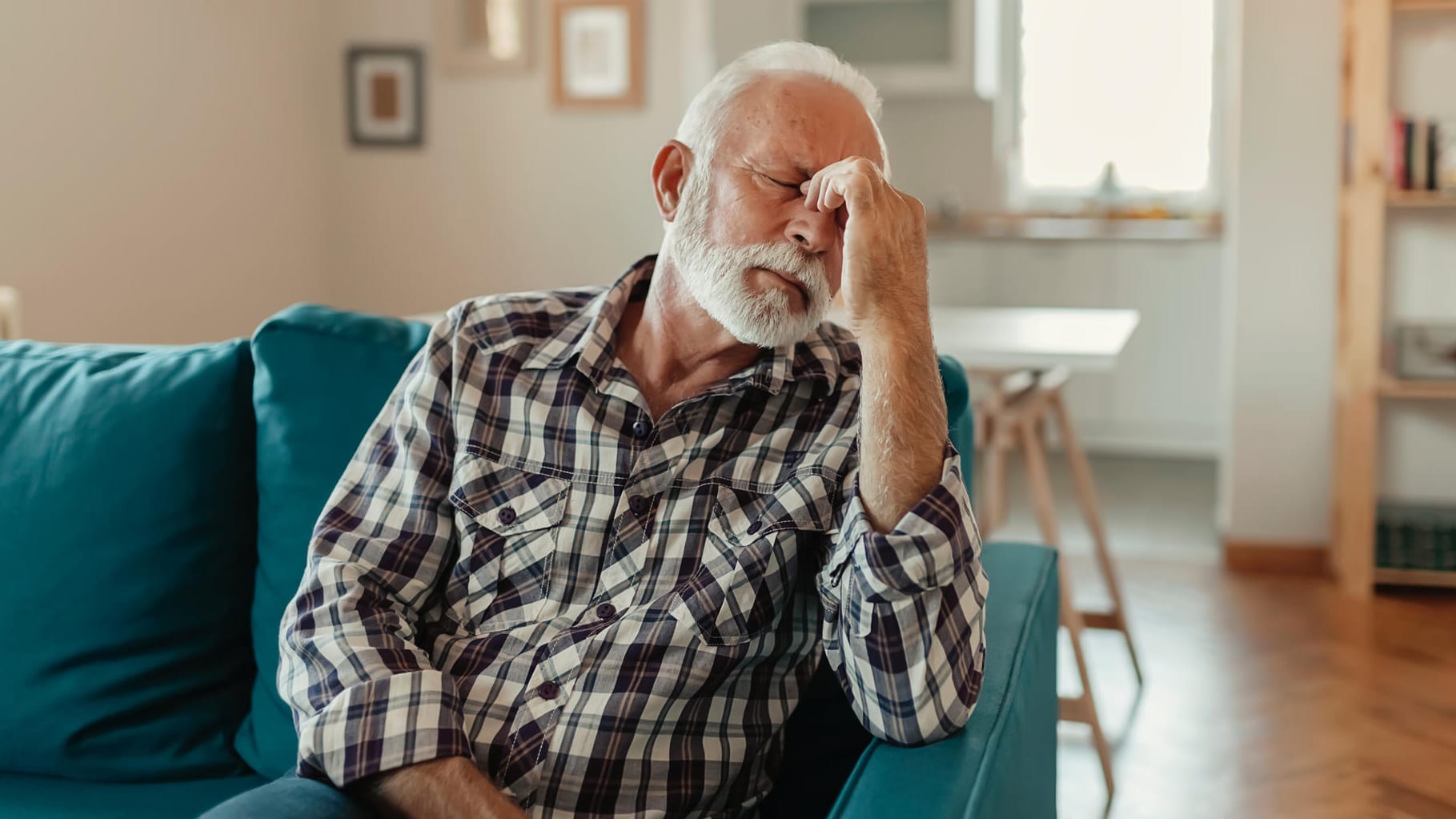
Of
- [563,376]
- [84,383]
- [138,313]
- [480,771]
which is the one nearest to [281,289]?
[138,313]

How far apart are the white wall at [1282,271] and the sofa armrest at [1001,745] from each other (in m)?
2.54

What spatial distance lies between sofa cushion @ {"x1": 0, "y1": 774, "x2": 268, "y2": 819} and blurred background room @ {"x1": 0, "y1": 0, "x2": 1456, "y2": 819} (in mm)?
975

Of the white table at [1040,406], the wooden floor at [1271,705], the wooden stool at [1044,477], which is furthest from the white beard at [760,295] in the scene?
the wooden floor at [1271,705]

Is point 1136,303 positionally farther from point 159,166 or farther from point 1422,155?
point 159,166

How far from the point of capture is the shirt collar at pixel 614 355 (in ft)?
4.62

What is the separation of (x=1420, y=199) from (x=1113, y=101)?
2.88 meters

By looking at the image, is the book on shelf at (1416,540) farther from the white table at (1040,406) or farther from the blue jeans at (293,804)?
the blue jeans at (293,804)

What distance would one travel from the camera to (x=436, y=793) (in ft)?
3.79

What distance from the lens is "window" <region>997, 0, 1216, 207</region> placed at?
6.13 meters

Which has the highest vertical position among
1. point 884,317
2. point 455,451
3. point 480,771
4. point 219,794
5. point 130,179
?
point 130,179

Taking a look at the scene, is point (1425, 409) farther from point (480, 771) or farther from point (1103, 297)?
point (480, 771)

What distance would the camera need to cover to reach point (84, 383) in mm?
1580

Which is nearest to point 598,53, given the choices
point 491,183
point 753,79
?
point 491,183

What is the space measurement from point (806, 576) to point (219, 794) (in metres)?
0.69
